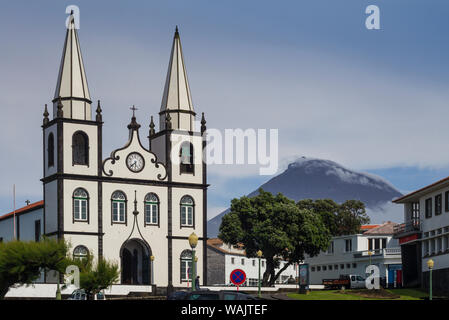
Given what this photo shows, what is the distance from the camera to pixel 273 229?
308ft

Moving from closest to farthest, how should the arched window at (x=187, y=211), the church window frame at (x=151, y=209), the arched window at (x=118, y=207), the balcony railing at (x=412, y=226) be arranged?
the balcony railing at (x=412, y=226), the arched window at (x=118, y=207), the church window frame at (x=151, y=209), the arched window at (x=187, y=211)

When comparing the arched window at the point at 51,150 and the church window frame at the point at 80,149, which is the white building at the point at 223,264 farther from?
the arched window at the point at 51,150

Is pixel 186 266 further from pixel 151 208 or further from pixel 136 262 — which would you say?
pixel 151 208

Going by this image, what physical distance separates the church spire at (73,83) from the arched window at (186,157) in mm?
9500

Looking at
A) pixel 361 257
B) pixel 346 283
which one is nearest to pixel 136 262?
pixel 346 283

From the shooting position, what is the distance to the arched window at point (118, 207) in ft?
272

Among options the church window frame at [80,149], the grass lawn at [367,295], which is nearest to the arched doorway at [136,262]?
the church window frame at [80,149]

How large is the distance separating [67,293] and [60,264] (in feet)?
26.5

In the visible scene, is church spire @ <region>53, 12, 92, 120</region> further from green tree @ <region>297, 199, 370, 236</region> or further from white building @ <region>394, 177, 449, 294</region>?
green tree @ <region>297, 199, 370, 236</region>

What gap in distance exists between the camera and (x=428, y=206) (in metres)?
80.1

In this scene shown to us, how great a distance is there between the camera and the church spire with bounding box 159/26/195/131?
288 ft

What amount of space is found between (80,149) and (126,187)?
17.6ft
